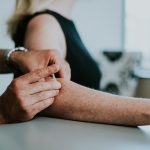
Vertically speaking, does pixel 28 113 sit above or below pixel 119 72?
above

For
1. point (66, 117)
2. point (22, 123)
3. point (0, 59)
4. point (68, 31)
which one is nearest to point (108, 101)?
point (66, 117)

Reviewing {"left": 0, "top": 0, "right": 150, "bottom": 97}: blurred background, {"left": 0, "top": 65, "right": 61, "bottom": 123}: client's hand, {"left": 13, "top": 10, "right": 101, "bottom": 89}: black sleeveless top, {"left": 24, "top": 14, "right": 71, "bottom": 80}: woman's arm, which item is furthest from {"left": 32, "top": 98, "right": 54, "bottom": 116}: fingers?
{"left": 0, "top": 0, "right": 150, "bottom": 97}: blurred background

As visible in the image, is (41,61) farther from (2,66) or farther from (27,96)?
(2,66)

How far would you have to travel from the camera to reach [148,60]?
3186 millimetres

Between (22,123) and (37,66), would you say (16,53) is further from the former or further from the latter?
(22,123)

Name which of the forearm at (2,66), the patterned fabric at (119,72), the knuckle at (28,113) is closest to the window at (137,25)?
Answer: the patterned fabric at (119,72)

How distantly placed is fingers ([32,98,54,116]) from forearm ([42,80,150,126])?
0.02 metres

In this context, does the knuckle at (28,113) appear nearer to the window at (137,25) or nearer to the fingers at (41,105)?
the fingers at (41,105)

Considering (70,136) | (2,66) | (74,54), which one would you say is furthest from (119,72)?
(70,136)

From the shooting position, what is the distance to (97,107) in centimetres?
79

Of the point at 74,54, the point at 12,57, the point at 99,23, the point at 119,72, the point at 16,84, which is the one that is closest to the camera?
the point at 16,84

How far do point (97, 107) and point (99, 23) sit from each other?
2583 millimetres

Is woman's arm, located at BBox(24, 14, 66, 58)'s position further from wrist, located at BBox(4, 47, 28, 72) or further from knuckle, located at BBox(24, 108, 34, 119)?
knuckle, located at BBox(24, 108, 34, 119)

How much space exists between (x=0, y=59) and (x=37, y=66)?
28 centimetres
